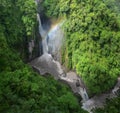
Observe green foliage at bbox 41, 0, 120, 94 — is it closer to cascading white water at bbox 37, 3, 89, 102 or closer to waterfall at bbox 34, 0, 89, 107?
waterfall at bbox 34, 0, 89, 107

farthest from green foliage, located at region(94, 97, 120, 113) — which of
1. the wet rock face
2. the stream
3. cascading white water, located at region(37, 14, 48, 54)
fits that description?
cascading white water, located at region(37, 14, 48, 54)

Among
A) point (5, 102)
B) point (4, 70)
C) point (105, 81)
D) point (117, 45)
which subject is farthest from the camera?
point (117, 45)

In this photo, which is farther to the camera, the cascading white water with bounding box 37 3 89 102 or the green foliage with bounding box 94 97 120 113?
the cascading white water with bounding box 37 3 89 102

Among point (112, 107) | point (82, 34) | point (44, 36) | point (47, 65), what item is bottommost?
point (47, 65)

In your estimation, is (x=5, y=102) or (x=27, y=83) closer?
(x=5, y=102)

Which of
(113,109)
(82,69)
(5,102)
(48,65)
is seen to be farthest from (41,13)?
(113,109)

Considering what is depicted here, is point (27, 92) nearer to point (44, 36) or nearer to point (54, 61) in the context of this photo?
point (54, 61)

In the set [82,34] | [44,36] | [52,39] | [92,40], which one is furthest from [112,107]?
[44,36]

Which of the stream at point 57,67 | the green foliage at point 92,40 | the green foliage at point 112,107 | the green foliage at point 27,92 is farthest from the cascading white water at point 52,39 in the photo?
the green foliage at point 112,107

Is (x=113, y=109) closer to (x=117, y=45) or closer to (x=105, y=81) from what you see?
(x=105, y=81)
